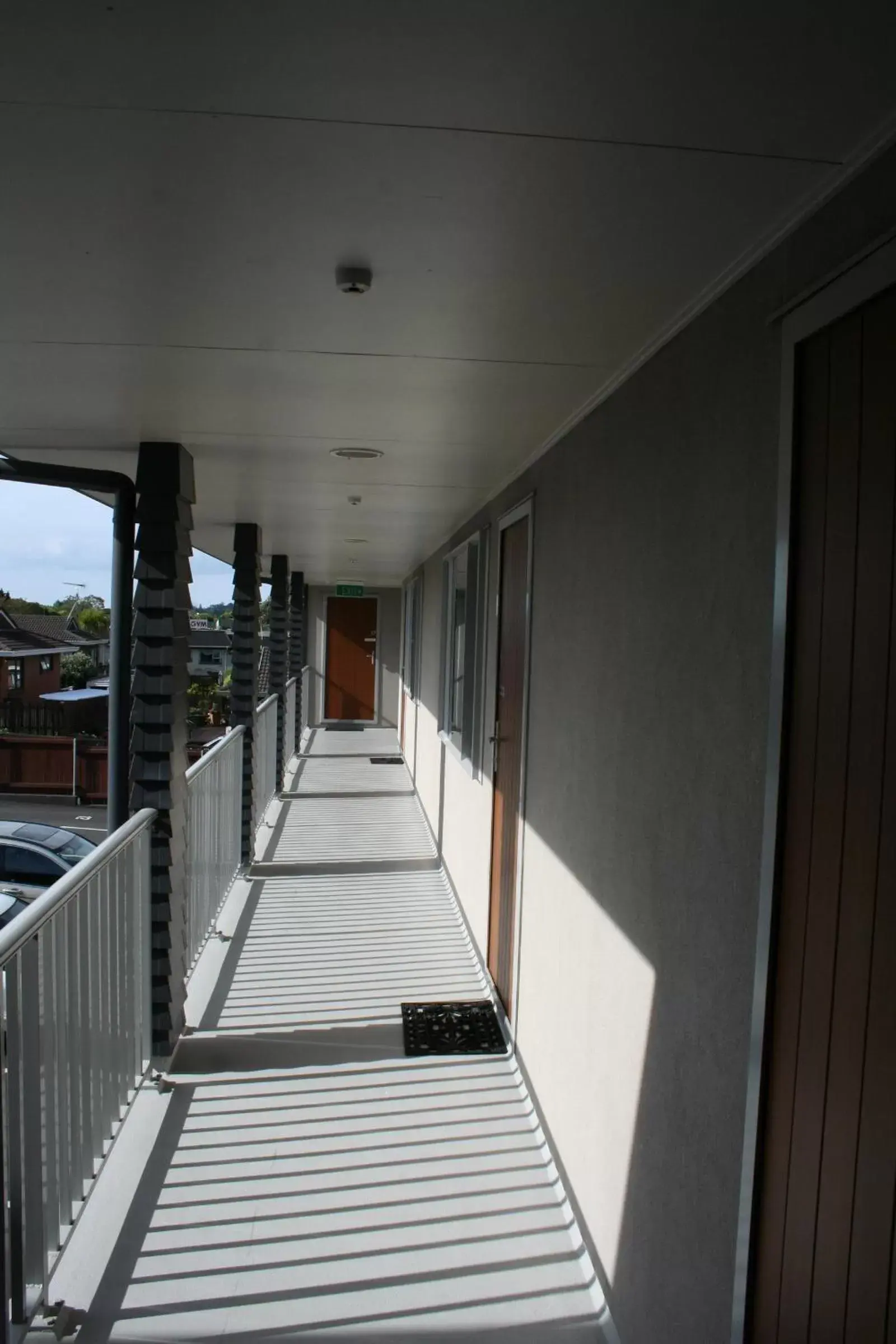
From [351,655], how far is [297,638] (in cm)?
345

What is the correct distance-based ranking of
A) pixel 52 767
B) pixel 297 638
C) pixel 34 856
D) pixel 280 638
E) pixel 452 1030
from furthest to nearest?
pixel 52 767
pixel 297 638
pixel 280 638
pixel 34 856
pixel 452 1030

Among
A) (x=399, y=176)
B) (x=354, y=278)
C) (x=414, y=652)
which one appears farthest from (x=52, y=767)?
(x=399, y=176)

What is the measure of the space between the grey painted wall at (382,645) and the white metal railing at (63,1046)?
1215 centimetres

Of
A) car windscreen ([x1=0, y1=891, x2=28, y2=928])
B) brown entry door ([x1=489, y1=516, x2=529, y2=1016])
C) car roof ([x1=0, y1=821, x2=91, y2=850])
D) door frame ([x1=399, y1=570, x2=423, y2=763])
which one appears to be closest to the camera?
brown entry door ([x1=489, y1=516, x2=529, y2=1016])

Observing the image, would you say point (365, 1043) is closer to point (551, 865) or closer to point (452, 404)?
point (551, 865)

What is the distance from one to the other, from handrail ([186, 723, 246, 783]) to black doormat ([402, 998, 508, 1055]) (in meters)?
1.38

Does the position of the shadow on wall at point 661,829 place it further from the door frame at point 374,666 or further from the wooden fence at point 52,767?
the wooden fence at point 52,767

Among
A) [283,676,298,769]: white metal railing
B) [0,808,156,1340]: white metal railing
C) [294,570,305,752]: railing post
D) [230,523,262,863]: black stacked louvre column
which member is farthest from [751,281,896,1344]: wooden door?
[294,570,305,752]: railing post

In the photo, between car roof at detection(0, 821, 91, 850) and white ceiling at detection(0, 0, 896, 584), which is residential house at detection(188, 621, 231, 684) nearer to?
car roof at detection(0, 821, 91, 850)

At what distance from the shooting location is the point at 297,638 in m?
12.1

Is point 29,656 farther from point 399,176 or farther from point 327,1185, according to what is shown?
point 399,176

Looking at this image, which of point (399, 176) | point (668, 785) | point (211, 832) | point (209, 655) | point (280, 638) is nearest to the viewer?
point (399, 176)

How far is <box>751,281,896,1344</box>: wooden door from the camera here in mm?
1151

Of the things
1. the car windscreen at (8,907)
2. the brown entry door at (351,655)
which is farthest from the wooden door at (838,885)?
the brown entry door at (351,655)
